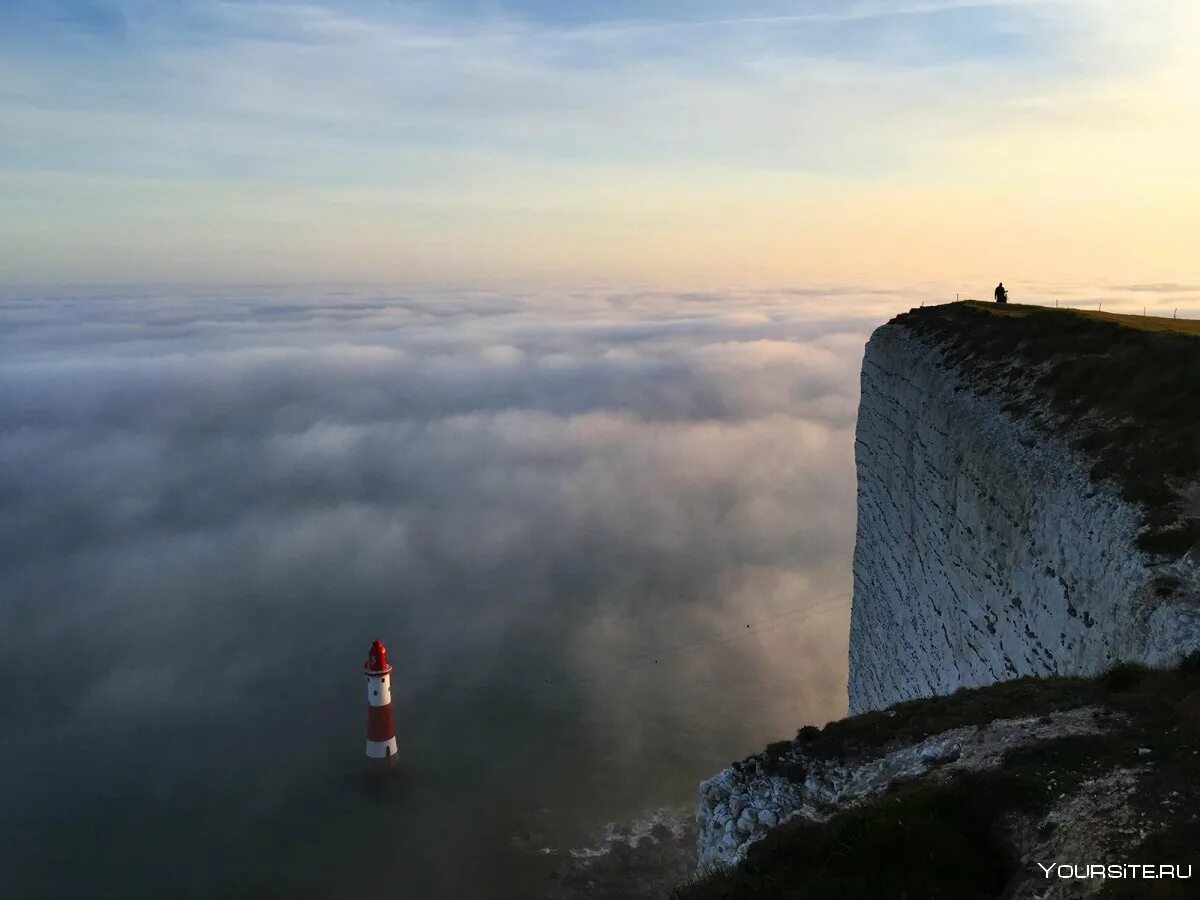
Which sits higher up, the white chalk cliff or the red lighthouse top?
the white chalk cliff

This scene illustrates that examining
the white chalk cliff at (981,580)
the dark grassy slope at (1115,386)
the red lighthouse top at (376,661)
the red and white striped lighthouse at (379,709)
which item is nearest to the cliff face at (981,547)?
the white chalk cliff at (981,580)

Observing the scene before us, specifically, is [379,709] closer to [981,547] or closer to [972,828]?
[981,547]

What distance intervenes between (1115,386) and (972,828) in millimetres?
16768

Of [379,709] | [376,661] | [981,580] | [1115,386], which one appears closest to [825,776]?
[981,580]

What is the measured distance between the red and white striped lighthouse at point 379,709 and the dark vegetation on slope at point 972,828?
33.8 m

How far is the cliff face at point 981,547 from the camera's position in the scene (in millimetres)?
15820

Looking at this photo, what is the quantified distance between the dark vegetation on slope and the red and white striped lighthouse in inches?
1329

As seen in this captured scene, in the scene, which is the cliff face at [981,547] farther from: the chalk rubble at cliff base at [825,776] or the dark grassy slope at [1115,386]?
the chalk rubble at cliff base at [825,776]

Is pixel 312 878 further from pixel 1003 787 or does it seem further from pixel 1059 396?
pixel 1059 396

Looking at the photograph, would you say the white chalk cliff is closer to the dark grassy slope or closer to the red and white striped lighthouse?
the dark grassy slope

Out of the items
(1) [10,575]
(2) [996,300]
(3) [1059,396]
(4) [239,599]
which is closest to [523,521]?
(4) [239,599]

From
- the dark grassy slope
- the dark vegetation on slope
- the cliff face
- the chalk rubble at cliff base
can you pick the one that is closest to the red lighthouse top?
the cliff face

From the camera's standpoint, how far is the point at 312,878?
36062mm

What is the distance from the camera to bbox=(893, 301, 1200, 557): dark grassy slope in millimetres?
16750
